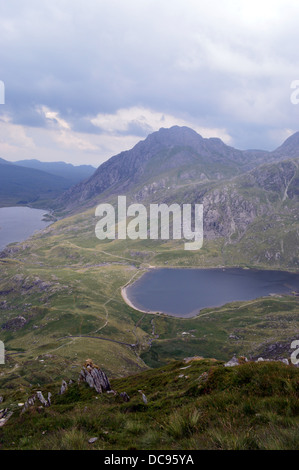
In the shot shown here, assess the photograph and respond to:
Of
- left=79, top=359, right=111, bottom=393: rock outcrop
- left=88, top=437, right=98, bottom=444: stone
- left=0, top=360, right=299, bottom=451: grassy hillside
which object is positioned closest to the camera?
left=0, top=360, right=299, bottom=451: grassy hillside

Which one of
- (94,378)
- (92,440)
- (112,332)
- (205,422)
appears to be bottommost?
(112,332)

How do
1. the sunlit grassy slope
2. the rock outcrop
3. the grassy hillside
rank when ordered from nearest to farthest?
the grassy hillside, the rock outcrop, the sunlit grassy slope

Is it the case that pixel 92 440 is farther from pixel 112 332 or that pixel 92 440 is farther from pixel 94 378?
pixel 112 332

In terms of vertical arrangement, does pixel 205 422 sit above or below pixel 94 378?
above

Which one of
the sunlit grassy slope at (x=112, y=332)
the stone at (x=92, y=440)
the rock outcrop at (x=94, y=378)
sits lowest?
the sunlit grassy slope at (x=112, y=332)

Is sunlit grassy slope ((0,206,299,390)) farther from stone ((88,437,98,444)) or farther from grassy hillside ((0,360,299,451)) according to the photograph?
stone ((88,437,98,444))

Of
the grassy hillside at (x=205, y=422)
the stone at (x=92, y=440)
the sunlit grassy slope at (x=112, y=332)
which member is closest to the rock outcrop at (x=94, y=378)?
the grassy hillside at (x=205, y=422)

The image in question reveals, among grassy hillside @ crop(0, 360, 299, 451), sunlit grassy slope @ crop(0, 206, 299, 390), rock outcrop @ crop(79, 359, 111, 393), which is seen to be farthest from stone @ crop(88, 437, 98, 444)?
sunlit grassy slope @ crop(0, 206, 299, 390)

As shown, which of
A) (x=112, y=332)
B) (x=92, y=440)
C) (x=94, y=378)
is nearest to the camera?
(x=92, y=440)

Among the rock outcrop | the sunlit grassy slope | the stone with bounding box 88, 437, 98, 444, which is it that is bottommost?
Answer: the sunlit grassy slope

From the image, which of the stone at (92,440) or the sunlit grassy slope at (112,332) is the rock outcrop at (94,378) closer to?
the stone at (92,440)

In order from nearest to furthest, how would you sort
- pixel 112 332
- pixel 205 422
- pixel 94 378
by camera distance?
pixel 205 422
pixel 94 378
pixel 112 332

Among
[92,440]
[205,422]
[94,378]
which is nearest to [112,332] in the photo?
[94,378]
